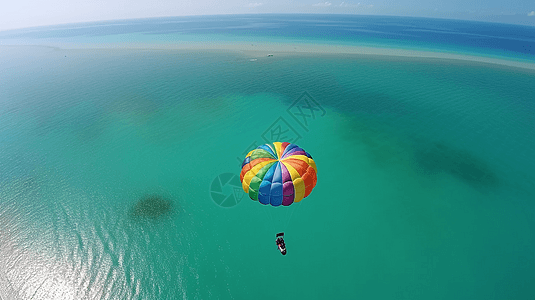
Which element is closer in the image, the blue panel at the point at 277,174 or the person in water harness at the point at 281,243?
the blue panel at the point at 277,174

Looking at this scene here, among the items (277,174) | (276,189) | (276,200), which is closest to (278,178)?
(277,174)

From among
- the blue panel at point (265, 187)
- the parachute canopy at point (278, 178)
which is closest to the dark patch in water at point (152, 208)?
the parachute canopy at point (278, 178)

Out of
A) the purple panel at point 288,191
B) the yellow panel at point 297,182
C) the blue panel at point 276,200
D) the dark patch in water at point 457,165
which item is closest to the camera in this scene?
the purple panel at point 288,191

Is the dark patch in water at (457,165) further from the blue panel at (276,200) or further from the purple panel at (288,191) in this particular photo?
the blue panel at (276,200)

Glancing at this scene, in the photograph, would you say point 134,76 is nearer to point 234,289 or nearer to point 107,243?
point 107,243

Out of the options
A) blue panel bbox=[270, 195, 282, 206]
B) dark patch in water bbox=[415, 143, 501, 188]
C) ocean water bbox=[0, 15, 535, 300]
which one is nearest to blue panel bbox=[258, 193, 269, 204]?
blue panel bbox=[270, 195, 282, 206]

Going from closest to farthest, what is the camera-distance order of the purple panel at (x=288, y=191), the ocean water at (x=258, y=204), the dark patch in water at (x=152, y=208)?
the ocean water at (x=258, y=204), the purple panel at (x=288, y=191), the dark patch in water at (x=152, y=208)

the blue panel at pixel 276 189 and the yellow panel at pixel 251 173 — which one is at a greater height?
the yellow panel at pixel 251 173

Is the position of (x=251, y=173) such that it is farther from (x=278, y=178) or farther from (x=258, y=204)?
(x=258, y=204)
